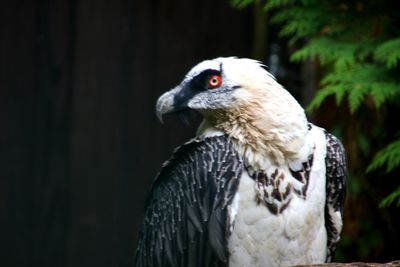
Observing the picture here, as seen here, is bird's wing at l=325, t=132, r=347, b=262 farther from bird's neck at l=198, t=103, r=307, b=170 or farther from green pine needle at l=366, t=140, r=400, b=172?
green pine needle at l=366, t=140, r=400, b=172

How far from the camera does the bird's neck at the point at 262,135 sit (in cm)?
362

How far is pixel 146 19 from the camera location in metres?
5.90

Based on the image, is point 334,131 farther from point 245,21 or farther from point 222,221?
point 222,221

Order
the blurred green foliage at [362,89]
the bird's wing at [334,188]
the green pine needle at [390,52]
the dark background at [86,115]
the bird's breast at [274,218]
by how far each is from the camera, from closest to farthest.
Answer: the bird's breast at [274,218] < the bird's wing at [334,188] < the green pine needle at [390,52] < the blurred green foliage at [362,89] < the dark background at [86,115]

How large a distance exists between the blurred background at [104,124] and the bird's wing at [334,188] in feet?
5.17

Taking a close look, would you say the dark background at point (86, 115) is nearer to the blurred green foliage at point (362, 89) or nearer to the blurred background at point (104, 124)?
the blurred background at point (104, 124)

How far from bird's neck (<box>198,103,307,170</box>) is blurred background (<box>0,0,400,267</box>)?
1.84m

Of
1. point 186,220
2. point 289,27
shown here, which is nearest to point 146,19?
point 289,27

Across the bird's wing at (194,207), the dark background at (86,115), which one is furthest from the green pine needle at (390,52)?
the dark background at (86,115)

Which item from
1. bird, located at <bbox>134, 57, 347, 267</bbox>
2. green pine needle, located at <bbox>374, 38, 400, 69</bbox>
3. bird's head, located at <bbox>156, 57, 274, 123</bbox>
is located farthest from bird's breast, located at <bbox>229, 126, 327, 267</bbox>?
green pine needle, located at <bbox>374, 38, 400, 69</bbox>

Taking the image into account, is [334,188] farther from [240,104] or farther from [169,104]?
[169,104]

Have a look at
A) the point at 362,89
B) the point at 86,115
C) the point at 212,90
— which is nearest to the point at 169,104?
the point at 212,90

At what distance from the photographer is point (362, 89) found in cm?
458

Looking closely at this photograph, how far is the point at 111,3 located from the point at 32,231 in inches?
64.0
